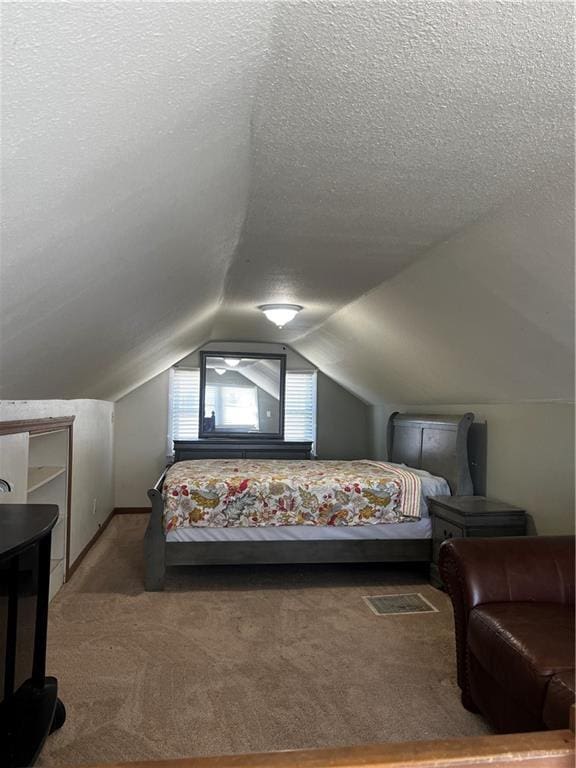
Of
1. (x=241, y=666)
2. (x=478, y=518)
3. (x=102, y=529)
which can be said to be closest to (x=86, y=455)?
(x=102, y=529)

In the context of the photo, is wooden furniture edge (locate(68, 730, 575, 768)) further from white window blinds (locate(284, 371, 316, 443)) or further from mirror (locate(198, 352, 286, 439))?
white window blinds (locate(284, 371, 316, 443))

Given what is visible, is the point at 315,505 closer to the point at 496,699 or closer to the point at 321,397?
the point at 496,699

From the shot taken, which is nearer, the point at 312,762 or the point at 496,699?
the point at 312,762

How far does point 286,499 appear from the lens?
3.83 m

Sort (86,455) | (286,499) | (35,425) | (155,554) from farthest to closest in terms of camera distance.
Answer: (86,455), (286,499), (155,554), (35,425)

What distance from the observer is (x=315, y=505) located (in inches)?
151

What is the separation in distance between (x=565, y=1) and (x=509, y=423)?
293 cm

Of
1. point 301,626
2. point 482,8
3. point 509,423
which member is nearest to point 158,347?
point 301,626

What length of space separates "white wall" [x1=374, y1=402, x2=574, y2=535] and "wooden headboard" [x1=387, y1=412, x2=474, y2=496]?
6.7 inches

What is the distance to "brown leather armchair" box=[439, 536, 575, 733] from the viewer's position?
1.69 m

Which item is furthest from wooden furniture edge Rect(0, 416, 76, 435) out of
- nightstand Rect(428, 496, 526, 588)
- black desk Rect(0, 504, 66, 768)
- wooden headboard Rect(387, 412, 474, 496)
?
A: wooden headboard Rect(387, 412, 474, 496)

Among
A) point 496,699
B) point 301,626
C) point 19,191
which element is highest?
point 19,191

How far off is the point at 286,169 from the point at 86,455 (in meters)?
3.41

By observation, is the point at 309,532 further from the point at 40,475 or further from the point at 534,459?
the point at 40,475
